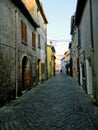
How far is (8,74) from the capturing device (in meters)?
11.2

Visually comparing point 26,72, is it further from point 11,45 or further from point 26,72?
point 11,45

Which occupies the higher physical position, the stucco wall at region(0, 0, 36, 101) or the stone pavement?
the stucco wall at region(0, 0, 36, 101)

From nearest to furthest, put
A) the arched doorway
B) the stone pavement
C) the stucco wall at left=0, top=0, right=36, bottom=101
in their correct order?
the stone pavement < the stucco wall at left=0, top=0, right=36, bottom=101 < the arched doorway

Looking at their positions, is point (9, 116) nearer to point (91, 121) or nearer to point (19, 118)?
point (19, 118)

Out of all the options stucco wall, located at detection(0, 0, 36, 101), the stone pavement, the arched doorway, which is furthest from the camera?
the arched doorway

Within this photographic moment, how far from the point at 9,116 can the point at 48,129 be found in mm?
2164

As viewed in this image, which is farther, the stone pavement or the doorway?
the doorway

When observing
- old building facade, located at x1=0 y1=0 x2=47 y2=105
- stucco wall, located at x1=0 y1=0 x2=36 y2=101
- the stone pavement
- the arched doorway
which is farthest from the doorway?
the stone pavement

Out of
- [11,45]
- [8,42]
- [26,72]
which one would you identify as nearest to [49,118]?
[8,42]

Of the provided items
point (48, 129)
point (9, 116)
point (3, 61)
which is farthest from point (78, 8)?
point (48, 129)

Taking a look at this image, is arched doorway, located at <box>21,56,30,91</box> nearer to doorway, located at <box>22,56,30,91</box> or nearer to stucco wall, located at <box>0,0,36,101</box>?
doorway, located at <box>22,56,30,91</box>

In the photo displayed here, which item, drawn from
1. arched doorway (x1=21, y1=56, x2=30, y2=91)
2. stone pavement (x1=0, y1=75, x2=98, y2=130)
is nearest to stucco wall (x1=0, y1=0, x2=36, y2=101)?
stone pavement (x1=0, y1=75, x2=98, y2=130)

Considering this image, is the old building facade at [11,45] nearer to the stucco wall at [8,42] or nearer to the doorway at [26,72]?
the stucco wall at [8,42]

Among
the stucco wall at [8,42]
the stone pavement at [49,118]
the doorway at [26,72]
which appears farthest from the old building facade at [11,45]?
the stone pavement at [49,118]
